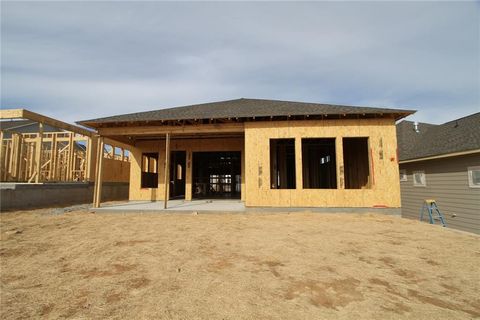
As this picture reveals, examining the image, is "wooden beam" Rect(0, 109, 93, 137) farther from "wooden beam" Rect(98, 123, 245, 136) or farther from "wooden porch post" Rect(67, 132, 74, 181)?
"wooden porch post" Rect(67, 132, 74, 181)

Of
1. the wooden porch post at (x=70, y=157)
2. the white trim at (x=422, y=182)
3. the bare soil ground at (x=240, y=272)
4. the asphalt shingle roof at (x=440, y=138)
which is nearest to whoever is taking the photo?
the bare soil ground at (x=240, y=272)

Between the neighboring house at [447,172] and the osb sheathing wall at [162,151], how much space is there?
1002 cm

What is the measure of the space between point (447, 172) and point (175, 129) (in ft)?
44.3

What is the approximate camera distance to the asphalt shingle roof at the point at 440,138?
410 inches

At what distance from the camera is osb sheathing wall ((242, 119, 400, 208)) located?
9766 mm

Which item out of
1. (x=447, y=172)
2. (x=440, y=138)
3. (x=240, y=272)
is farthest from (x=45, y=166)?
(x=440, y=138)

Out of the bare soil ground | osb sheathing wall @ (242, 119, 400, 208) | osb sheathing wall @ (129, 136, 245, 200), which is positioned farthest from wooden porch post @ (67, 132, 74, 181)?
osb sheathing wall @ (242, 119, 400, 208)

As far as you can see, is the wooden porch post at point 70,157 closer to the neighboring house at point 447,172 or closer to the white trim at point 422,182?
the neighboring house at point 447,172

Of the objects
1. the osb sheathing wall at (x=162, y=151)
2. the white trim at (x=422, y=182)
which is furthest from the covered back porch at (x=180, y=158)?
the white trim at (x=422, y=182)

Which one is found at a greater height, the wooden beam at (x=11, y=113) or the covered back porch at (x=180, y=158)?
the wooden beam at (x=11, y=113)

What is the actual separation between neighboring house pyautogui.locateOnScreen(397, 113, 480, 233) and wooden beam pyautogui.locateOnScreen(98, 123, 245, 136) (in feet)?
32.8

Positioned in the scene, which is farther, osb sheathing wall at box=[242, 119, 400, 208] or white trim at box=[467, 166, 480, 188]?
osb sheathing wall at box=[242, 119, 400, 208]

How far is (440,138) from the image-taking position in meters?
12.7

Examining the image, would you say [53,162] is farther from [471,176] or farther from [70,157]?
[471,176]
